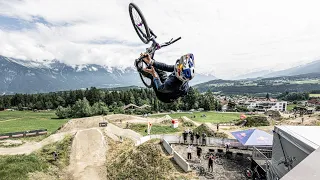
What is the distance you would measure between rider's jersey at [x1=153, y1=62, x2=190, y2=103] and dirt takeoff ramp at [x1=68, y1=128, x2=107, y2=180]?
22.8m

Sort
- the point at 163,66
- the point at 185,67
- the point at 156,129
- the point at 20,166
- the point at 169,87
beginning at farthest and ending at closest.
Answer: the point at 156,129 → the point at 20,166 → the point at 163,66 → the point at 169,87 → the point at 185,67

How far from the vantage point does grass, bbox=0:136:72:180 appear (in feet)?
95.0

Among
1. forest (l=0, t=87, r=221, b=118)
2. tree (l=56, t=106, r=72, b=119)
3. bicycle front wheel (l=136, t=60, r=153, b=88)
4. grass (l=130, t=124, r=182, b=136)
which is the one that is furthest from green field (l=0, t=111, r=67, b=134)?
bicycle front wheel (l=136, t=60, r=153, b=88)

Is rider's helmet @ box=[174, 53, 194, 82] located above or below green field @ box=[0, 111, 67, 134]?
above

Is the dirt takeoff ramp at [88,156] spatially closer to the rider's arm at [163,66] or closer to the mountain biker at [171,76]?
the mountain biker at [171,76]

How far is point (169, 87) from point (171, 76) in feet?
1.64

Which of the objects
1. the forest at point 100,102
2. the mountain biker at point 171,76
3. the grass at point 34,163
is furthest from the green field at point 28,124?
the mountain biker at point 171,76

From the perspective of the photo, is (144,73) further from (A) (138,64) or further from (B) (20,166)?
(B) (20,166)

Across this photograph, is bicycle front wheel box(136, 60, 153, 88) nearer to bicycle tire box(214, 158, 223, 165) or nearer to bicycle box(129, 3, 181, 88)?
bicycle box(129, 3, 181, 88)

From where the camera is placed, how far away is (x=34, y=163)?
3250cm

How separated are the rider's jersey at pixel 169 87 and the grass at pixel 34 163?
24.5m

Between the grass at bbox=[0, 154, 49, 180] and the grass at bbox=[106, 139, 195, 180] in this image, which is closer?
the grass at bbox=[106, 139, 195, 180]

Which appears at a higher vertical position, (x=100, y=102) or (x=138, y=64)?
(x=138, y=64)

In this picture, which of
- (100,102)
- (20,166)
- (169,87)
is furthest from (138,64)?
(100,102)
